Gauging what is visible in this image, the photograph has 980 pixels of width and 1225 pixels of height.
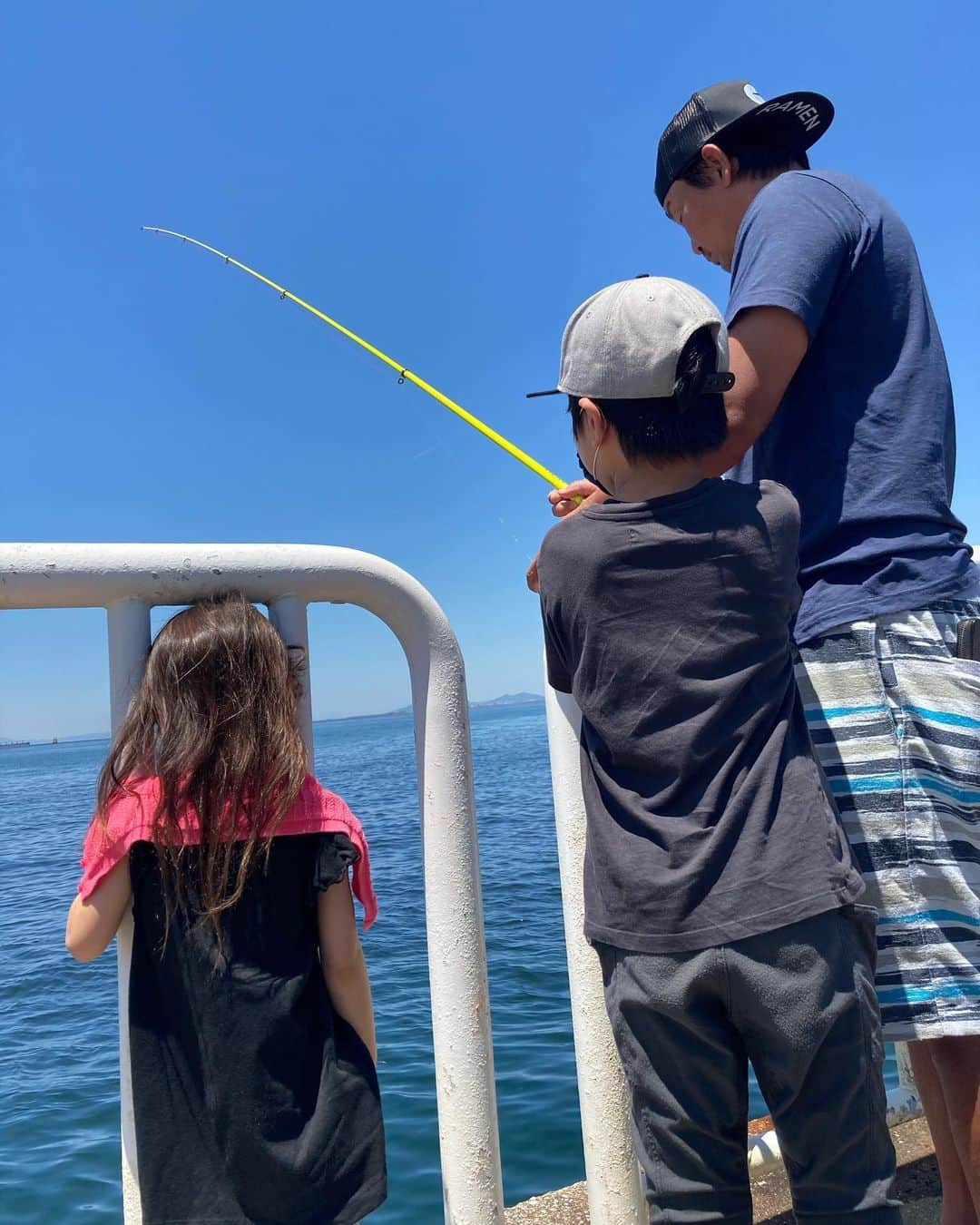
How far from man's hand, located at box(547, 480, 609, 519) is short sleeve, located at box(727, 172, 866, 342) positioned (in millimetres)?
323

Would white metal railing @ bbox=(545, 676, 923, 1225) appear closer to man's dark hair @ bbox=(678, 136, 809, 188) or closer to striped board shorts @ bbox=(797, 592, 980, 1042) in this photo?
striped board shorts @ bbox=(797, 592, 980, 1042)

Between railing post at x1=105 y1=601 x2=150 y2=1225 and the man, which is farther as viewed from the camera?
the man

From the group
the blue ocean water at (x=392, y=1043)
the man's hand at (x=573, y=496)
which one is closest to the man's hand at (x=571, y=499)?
the man's hand at (x=573, y=496)

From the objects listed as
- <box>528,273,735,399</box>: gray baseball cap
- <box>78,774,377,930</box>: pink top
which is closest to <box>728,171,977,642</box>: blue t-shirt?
<box>528,273,735,399</box>: gray baseball cap

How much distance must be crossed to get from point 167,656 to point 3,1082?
249 inches

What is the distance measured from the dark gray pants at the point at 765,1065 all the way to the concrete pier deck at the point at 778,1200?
0.75 meters

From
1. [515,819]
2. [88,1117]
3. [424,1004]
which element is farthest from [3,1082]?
[515,819]

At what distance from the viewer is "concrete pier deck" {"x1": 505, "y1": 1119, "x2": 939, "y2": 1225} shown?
1.71 metres

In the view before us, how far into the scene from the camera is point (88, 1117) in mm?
5273

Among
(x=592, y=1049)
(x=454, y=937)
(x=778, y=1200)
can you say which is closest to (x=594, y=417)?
(x=454, y=937)

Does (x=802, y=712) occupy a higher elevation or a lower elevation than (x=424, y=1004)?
higher

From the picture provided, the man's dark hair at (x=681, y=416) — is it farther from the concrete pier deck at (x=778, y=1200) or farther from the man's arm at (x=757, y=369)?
the concrete pier deck at (x=778, y=1200)

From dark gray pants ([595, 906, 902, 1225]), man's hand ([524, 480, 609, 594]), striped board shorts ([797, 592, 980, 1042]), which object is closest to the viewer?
dark gray pants ([595, 906, 902, 1225])

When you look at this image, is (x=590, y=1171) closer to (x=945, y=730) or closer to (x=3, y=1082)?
(x=945, y=730)
